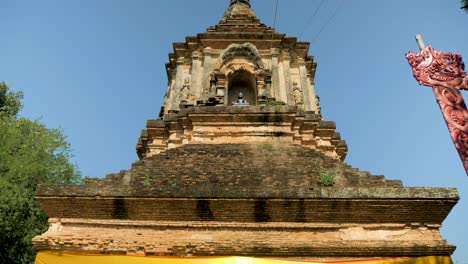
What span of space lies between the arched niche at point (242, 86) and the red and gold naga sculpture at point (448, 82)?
5.81 meters

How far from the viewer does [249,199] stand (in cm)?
671

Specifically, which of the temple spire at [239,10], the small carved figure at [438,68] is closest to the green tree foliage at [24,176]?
the temple spire at [239,10]

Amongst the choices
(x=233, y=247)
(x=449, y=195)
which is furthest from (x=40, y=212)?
(x=449, y=195)

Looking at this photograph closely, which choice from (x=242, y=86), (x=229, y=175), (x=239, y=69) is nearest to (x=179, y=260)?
(x=229, y=175)

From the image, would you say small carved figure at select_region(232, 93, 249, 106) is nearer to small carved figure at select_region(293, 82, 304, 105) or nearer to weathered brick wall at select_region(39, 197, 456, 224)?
small carved figure at select_region(293, 82, 304, 105)

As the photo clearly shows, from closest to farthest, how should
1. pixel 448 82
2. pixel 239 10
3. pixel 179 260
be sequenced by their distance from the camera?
pixel 448 82, pixel 179 260, pixel 239 10

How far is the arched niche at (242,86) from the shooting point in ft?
39.5

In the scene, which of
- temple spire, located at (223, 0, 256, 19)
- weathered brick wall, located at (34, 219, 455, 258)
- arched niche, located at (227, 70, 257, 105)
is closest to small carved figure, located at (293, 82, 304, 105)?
arched niche, located at (227, 70, 257, 105)

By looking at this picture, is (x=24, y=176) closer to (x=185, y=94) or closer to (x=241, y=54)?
(x=185, y=94)

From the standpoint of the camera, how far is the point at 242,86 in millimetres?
12508

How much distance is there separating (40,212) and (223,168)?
772 centimetres

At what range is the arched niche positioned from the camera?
39.5ft

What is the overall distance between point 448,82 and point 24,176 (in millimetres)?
12010

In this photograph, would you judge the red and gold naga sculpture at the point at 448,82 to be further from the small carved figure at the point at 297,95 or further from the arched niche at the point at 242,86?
the arched niche at the point at 242,86
